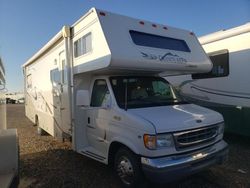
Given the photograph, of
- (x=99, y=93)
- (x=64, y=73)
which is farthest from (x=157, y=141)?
(x=64, y=73)

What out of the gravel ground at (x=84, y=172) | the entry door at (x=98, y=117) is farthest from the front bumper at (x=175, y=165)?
the entry door at (x=98, y=117)

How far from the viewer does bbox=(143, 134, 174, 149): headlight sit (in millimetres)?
4148

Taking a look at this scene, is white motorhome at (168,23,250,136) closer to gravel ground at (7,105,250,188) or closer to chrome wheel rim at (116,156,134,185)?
gravel ground at (7,105,250,188)

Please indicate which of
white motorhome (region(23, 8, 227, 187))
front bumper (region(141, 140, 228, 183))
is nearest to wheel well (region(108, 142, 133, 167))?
white motorhome (region(23, 8, 227, 187))

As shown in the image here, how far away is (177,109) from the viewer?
5000 millimetres

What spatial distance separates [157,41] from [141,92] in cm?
109

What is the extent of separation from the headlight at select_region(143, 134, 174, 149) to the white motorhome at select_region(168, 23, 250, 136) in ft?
12.2

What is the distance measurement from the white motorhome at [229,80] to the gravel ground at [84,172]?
90 centimetres

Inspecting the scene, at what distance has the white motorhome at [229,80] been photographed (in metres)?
7.21

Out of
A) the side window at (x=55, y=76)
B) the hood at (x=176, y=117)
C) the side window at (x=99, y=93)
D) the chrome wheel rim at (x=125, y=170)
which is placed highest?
the side window at (x=55, y=76)

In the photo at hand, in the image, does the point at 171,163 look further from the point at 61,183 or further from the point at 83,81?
the point at 83,81

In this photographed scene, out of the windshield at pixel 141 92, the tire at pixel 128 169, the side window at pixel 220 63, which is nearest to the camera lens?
the tire at pixel 128 169

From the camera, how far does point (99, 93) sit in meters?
5.66

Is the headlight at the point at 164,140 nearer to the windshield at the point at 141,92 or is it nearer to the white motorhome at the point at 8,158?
the windshield at the point at 141,92
